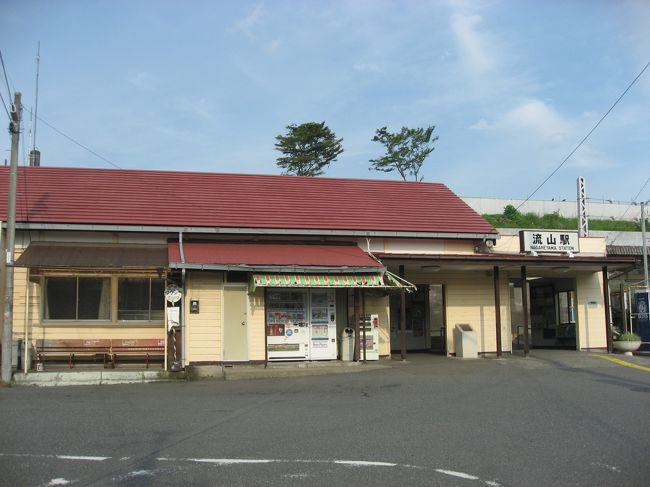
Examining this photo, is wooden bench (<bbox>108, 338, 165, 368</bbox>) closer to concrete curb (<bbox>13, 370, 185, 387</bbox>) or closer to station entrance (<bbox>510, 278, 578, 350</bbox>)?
concrete curb (<bbox>13, 370, 185, 387</bbox>)

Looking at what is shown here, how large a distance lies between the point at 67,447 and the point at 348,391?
5.97 m

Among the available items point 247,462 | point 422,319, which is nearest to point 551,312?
point 422,319

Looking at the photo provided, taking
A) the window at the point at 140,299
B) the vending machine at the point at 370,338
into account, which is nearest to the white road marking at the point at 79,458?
the window at the point at 140,299

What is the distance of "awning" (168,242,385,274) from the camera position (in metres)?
15.0

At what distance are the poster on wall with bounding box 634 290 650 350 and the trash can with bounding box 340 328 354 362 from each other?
9.88 meters

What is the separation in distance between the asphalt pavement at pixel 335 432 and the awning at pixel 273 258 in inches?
112

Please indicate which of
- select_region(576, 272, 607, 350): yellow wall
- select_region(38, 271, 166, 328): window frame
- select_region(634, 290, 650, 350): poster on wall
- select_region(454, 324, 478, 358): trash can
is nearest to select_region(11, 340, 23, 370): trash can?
select_region(38, 271, 166, 328): window frame

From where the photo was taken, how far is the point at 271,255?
16.2m

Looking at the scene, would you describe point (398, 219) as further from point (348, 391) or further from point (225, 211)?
point (348, 391)

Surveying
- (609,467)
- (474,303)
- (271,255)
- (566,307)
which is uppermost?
(271,255)

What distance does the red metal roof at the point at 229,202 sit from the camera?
16.9m

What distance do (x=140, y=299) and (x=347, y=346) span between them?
5724 mm

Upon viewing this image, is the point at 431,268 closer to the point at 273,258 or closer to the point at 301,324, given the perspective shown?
the point at 301,324

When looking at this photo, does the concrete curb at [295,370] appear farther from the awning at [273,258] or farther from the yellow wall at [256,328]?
the awning at [273,258]
